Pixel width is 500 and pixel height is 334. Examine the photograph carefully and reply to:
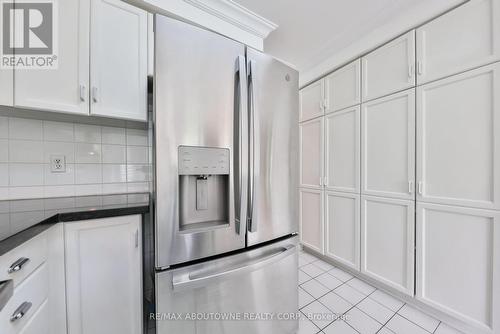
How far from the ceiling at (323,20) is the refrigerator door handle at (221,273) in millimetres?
1787

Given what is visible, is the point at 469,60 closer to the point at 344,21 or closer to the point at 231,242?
the point at 344,21

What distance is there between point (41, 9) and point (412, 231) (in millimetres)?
2843

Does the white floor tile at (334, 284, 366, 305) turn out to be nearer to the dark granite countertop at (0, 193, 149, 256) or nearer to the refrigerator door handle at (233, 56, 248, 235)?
the refrigerator door handle at (233, 56, 248, 235)

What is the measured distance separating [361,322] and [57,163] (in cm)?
246

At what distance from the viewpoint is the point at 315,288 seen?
5.98 ft

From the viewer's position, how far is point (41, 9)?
1.00 m

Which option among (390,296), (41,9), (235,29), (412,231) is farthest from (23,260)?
(390,296)

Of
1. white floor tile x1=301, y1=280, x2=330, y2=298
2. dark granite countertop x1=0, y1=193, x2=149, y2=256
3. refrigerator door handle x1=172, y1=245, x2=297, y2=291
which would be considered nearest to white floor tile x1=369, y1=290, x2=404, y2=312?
white floor tile x1=301, y1=280, x2=330, y2=298

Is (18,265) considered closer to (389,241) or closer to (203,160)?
(203,160)

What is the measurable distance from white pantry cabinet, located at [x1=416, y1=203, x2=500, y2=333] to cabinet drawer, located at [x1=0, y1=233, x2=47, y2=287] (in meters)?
2.31

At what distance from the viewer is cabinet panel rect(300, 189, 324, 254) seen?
91.0 inches

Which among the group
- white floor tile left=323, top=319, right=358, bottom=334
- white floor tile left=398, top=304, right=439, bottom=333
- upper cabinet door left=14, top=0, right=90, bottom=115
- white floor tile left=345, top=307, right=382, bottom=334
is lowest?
white floor tile left=323, top=319, right=358, bottom=334

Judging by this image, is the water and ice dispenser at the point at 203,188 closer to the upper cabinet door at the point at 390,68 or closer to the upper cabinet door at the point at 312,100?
the upper cabinet door at the point at 390,68

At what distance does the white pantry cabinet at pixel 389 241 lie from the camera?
60.8 inches
